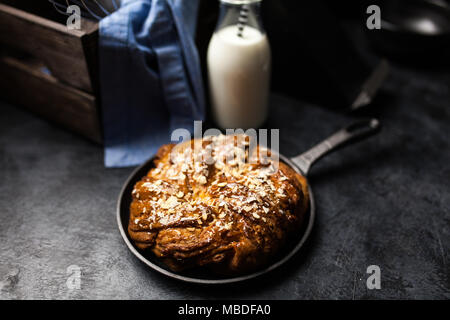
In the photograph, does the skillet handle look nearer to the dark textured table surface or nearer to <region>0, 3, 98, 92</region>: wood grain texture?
the dark textured table surface

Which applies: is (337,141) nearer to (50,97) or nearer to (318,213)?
(318,213)

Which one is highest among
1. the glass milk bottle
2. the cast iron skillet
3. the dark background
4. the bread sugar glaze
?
the glass milk bottle

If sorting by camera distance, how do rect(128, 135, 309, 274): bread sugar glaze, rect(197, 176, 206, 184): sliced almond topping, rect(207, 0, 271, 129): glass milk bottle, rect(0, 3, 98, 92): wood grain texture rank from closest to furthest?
rect(128, 135, 309, 274): bread sugar glaze
rect(197, 176, 206, 184): sliced almond topping
rect(0, 3, 98, 92): wood grain texture
rect(207, 0, 271, 129): glass milk bottle

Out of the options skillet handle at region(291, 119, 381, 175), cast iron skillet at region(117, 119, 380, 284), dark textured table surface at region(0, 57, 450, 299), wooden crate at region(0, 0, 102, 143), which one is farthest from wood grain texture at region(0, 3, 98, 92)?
skillet handle at region(291, 119, 381, 175)

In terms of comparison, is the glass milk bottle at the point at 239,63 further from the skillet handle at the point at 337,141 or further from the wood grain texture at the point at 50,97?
the wood grain texture at the point at 50,97

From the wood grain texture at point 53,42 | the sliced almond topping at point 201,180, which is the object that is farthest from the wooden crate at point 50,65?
the sliced almond topping at point 201,180

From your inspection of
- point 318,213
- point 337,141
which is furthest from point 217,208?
point 337,141
